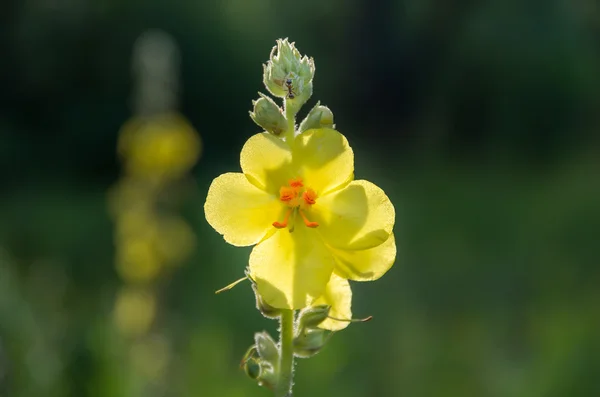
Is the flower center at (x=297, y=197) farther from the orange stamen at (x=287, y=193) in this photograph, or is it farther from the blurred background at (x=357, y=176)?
the blurred background at (x=357, y=176)

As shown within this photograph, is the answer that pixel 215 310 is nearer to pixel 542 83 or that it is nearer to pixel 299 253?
pixel 299 253

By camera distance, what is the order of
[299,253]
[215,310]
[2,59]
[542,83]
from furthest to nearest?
1. [542,83]
2. [2,59]
3. [215,310]
4. [299,253]

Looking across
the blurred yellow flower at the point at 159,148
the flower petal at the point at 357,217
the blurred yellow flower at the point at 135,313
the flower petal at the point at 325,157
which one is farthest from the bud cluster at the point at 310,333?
the blurred yellow flower at the point at 159,148

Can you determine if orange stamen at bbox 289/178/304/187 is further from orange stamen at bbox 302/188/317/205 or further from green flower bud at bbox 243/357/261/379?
green flower bud at bbox 243/357/261/379

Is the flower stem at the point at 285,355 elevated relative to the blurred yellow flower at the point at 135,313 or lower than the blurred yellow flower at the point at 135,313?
lower

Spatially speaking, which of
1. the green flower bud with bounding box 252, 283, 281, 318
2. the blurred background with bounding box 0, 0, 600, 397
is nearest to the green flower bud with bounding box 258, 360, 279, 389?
the green flower bud with bounding box 252, 283, 281, 318

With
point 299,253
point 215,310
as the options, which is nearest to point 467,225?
point 215,310
